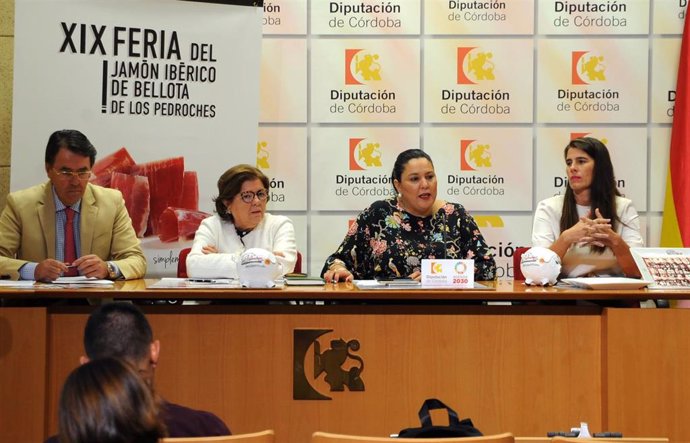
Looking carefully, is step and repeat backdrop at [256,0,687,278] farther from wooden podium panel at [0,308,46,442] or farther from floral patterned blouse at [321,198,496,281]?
wooden podium panel at [0,308,46,442]

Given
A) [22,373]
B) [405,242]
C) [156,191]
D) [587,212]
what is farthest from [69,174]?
[587,212]

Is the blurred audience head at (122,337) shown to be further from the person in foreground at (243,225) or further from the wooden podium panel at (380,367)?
the person in foreground at (243,225)

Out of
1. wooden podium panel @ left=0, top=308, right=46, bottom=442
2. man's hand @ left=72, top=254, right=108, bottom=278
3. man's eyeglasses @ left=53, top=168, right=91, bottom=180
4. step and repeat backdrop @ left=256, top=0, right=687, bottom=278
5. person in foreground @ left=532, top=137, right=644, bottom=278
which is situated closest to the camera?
wooden podium panel @ left=0, top=308, right=46, bottom=442

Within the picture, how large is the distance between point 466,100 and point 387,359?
2496mm

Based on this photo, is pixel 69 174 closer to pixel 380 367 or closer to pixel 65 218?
pixel 65 218

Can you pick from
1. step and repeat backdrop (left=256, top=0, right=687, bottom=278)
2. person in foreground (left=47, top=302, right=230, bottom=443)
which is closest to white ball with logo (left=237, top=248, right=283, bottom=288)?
person in foreground (left=47, top=302, right=230, bottom=443)

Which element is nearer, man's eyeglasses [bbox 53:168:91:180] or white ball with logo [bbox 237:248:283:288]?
white ball with logo [bbox 237:248:283:288]

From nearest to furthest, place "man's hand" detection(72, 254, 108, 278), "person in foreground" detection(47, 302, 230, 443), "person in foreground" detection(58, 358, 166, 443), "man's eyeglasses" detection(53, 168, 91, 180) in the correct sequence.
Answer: "person in foreground" detection(58, 358, 166, 443)
"person in foreground" detection(47, 302, 230, 443)
"man's hand" detection(72, 254, 108, 278)
"man's eyeglasses" detection(53, 168, 91, 180)

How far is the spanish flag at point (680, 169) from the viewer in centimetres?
522

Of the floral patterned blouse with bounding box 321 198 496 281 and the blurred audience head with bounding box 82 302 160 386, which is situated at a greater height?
the floral patterned blouse with bounding box 321 198 496 281

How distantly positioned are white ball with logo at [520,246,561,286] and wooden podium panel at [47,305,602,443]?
12.2 inches

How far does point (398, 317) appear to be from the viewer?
3.38m

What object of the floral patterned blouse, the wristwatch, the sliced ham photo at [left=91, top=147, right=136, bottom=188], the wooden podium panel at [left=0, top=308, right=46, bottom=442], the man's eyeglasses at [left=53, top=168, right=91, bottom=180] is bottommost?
the wooden podium panel at [left=0, top=308, right=46, bottom=442]

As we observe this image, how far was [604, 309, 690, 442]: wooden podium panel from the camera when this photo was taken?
3279 millimetres
